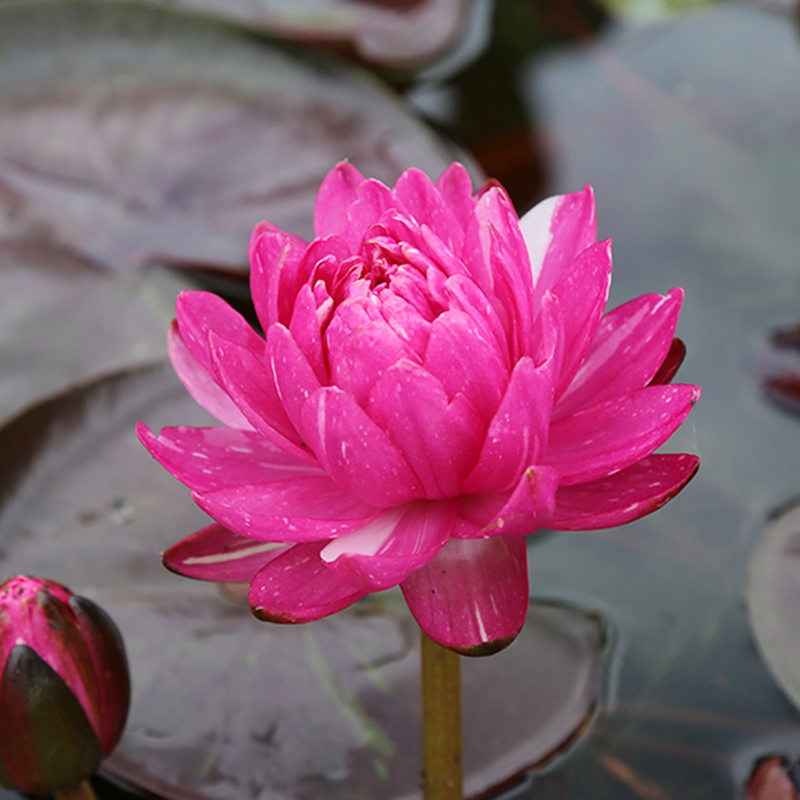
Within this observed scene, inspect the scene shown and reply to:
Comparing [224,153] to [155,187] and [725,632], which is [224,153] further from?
[725,632]

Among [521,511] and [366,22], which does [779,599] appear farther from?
[366,22]

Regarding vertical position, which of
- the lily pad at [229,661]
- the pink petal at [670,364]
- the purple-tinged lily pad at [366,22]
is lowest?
the lily pad at [229,661]

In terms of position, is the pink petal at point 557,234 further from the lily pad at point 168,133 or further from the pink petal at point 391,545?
the lily pad at point 168,133

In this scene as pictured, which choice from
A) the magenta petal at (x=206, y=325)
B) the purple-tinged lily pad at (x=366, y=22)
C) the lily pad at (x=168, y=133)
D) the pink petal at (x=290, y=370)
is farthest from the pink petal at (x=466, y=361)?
the purple-tinged lily pad at (x=366, y=22)

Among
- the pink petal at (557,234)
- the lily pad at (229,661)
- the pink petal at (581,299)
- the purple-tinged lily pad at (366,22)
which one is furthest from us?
the purple-tinged lily pad at (366,22)

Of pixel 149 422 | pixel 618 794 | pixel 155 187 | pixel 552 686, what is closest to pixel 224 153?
pixel 155 187

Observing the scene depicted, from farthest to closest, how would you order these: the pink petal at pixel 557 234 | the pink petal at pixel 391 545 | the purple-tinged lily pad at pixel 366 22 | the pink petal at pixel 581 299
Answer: the purple-tinged lily pad at pixel 366 22, the pink petal at pixel 557 234, the pink petal at pixel 581 299, the pink petal at pixel 391 545

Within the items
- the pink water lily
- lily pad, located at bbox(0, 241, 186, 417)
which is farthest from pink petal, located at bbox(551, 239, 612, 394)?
lily pad, located at bbox(0, 241, 186, 417)

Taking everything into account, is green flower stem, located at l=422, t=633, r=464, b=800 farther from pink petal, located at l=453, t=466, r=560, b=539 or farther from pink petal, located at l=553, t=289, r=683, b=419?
pink petal, located at l=553, t=289, r=683, b=419
